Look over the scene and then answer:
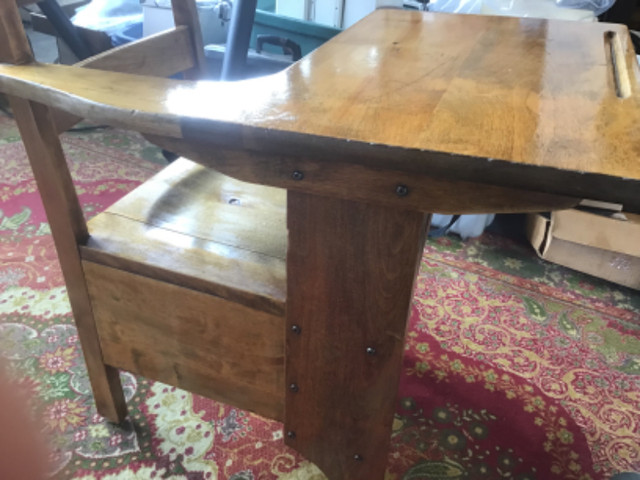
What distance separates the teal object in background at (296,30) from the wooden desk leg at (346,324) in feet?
3.89

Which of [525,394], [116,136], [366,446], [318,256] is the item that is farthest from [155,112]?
[116,136]

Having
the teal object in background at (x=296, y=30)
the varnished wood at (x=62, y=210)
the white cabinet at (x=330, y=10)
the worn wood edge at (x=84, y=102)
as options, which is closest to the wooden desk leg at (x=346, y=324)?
the worn wood edge at (x=84, y=102)

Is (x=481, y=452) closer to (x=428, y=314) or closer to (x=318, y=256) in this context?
(x=428, y=314)

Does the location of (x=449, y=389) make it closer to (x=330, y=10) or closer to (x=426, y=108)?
(x=426, y=108)

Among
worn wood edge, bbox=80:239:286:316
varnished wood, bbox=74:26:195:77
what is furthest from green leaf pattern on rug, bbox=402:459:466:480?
varnished wood, bbox=74:26:195:77

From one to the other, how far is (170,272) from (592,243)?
1.14m

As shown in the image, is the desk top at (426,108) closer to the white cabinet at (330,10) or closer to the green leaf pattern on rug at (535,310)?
the green leaf pattern on rug at (535,310)

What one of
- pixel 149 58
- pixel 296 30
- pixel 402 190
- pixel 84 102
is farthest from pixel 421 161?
pixel 296 30

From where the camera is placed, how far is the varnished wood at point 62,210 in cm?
71

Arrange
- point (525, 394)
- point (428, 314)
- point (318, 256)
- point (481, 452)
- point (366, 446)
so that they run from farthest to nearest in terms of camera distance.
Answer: point (428, 314), point (525, 394), point (481, 452), point (366, 446), point (318, 256)

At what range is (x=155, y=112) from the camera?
55 centimetres

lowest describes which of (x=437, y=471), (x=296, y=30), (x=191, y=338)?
(x=437, y=471)

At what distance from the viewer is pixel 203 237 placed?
806 mm

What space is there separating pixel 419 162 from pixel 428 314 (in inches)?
35.5
